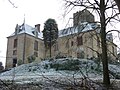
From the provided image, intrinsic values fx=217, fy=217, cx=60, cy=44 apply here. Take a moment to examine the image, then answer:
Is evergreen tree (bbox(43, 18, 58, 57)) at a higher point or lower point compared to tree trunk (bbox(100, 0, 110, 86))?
higher

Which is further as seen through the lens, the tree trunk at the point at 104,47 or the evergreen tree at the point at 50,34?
the evergreen tree at the point at 50,34

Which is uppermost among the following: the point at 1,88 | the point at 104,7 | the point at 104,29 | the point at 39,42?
the point at 39,42

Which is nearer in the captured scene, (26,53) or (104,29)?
(104,29)

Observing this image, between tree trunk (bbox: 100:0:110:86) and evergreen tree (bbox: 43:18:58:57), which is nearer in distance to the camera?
tree trunk (bbox: 100:0:110:86)

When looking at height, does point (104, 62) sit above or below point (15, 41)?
below

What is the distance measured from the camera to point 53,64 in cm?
2238

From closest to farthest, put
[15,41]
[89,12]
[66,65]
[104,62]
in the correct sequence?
[104,62] → [89,12] → [66,65] → [15,41]

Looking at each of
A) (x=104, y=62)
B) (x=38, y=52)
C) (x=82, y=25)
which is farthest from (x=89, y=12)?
(x=38, y=52)

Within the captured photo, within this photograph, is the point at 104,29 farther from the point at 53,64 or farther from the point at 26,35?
the point at 26,35

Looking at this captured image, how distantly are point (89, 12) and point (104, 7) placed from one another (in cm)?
169

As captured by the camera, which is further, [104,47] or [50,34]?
[50,34]

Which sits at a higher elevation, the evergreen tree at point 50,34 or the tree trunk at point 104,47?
the evergreen tree at point 50,34

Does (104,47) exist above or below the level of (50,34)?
below

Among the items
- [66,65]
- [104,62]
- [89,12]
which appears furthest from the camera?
[66,65]
